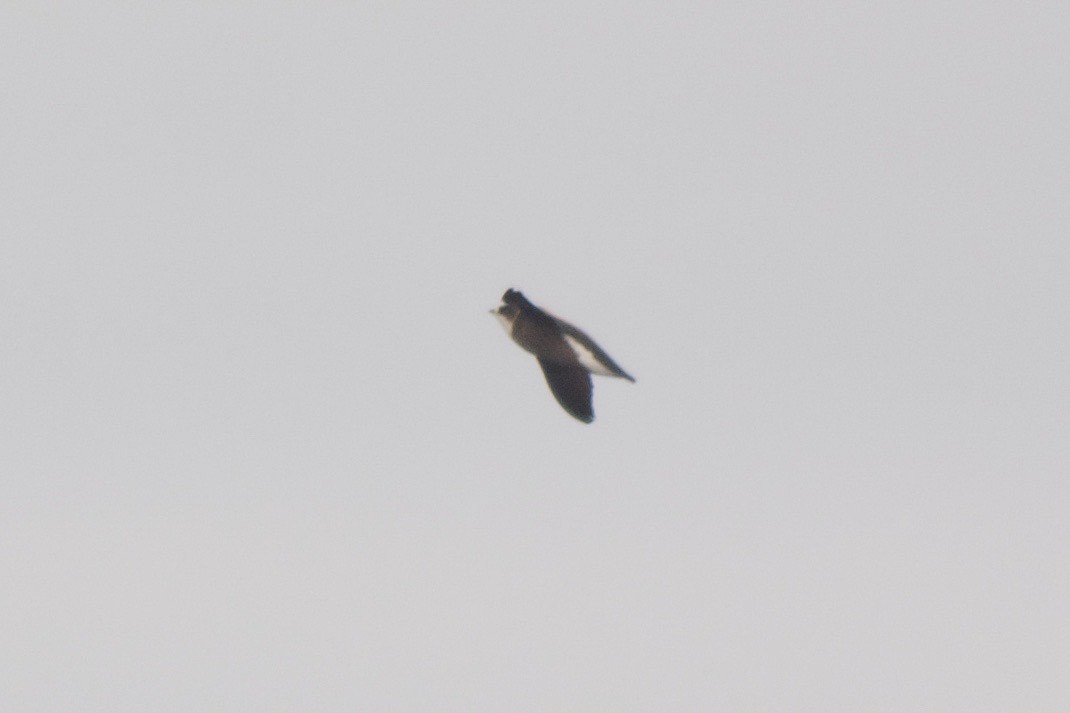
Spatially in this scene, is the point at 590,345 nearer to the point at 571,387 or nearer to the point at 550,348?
the point at 550,348

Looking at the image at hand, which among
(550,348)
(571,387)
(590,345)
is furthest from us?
(590,345)

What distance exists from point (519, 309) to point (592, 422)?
2.05m

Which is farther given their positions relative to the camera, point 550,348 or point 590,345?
point 590,345

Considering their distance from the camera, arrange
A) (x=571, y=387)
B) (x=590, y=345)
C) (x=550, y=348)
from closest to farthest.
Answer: (x=571, y=387)
(x=550, y=348)
(x=590, y=345)

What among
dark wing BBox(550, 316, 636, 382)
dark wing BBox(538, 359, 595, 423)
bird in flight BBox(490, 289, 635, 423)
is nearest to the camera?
dark wing BBox(538, 359, 595, 423)

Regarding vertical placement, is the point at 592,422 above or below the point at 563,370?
below

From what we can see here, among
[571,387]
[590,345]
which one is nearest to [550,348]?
[571,387]

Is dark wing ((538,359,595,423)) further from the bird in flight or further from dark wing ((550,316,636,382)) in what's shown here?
dark wing ((550,316,636,382))

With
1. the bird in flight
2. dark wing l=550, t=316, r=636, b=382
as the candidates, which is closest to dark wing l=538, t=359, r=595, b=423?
the bird in flight

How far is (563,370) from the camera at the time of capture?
1819cm

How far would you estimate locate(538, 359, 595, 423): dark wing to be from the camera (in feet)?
57.2

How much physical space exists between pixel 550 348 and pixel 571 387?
2.46 feet

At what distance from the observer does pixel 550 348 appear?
1834cm

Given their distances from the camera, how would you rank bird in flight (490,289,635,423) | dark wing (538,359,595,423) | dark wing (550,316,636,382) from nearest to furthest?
dark wing (538,359,595,423)
bird in flight (490,289,635,423)
dark wing (550,316,636,382)
